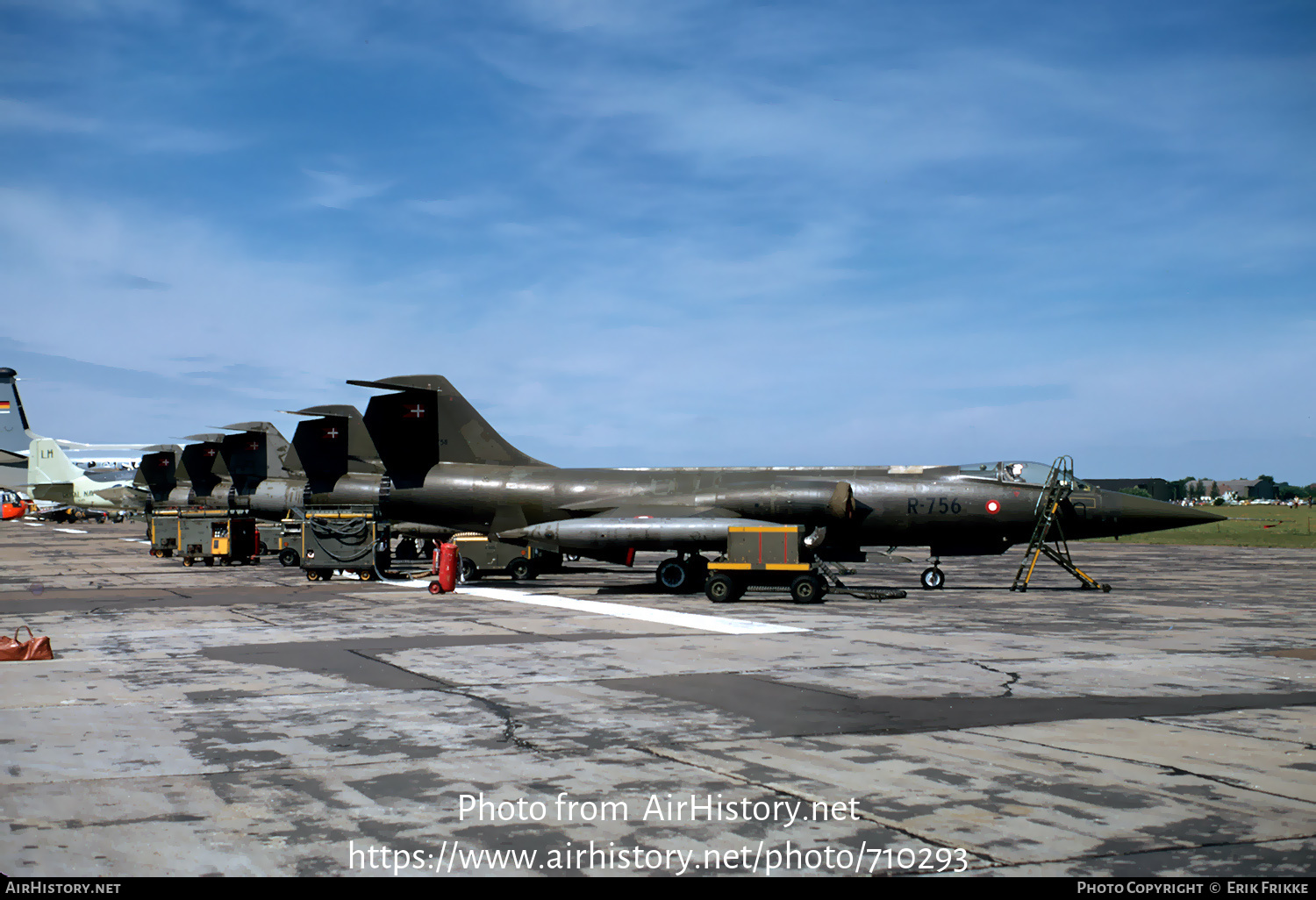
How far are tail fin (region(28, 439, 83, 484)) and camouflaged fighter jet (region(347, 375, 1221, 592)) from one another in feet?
189

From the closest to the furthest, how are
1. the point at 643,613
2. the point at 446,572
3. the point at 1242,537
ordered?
the point at 643,613
the point at 446,572
the point at 1242,537

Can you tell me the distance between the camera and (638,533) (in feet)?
70.2

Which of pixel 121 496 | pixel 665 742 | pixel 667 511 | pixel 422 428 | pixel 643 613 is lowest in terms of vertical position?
pixel 643 613

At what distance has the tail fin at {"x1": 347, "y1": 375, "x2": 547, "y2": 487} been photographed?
25.7 metres

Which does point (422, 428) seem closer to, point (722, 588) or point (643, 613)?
point (722, 588)

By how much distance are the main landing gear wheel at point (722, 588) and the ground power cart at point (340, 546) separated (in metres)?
11.1

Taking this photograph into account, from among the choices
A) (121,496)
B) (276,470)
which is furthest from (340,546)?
(121,496)

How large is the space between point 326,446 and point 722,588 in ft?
52.8

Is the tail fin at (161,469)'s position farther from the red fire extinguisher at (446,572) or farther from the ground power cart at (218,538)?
the red fire extinguisher at (446,572)

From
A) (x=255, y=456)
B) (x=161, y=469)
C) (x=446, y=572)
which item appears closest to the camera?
(x=446, y=572)

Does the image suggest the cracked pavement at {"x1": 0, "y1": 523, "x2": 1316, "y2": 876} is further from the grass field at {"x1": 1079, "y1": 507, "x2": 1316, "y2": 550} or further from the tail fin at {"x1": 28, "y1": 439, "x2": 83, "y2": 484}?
the tail fin at {"x1": 28, "y1": 439, "x2": 83, "y2": 484}

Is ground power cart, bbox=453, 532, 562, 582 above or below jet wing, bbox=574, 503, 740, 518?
below

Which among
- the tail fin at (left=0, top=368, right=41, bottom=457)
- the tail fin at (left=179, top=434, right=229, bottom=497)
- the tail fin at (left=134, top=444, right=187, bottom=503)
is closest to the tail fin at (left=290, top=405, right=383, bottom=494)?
the tail fin at (left=179, top=434, right=229, bottom=497)
